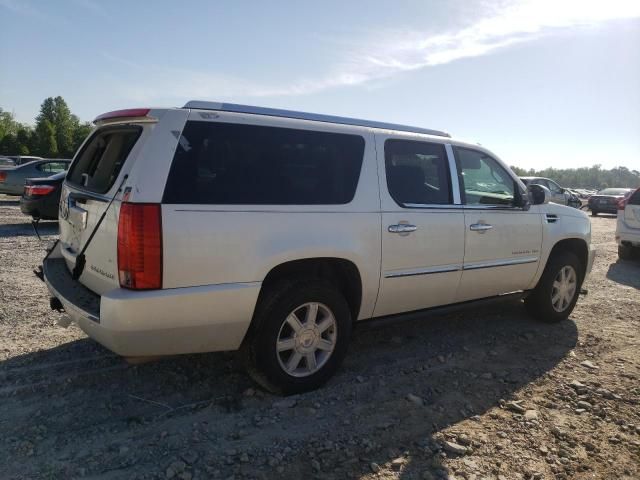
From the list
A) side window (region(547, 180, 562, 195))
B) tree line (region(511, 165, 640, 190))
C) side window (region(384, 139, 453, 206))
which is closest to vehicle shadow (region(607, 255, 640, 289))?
side window (region(384, 139, 453, 206))

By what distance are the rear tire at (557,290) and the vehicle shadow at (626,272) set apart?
276 cm

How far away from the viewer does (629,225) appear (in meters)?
9.79

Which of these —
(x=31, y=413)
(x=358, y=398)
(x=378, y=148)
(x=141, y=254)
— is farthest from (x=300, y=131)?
(x=31, y=413)

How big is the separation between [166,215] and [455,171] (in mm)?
2684

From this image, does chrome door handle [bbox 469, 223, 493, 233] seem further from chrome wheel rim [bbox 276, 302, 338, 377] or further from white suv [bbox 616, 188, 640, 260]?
white suv [bbox 616, 188, 640, 260]

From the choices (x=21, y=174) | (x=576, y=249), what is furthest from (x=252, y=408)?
(x=21, y=174)

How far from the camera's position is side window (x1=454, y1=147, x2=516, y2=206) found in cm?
453

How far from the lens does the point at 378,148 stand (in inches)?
153

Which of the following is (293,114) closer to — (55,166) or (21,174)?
(55,166)

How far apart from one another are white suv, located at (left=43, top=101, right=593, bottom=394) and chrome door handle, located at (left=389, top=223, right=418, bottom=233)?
0.07 feet

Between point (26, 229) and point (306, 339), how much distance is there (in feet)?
31.7

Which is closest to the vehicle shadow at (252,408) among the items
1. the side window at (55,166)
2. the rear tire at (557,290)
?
the rear tire at (557,290)

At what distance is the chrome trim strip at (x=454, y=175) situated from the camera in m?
4.38

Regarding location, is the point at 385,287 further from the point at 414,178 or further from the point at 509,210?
the point at 509,210
